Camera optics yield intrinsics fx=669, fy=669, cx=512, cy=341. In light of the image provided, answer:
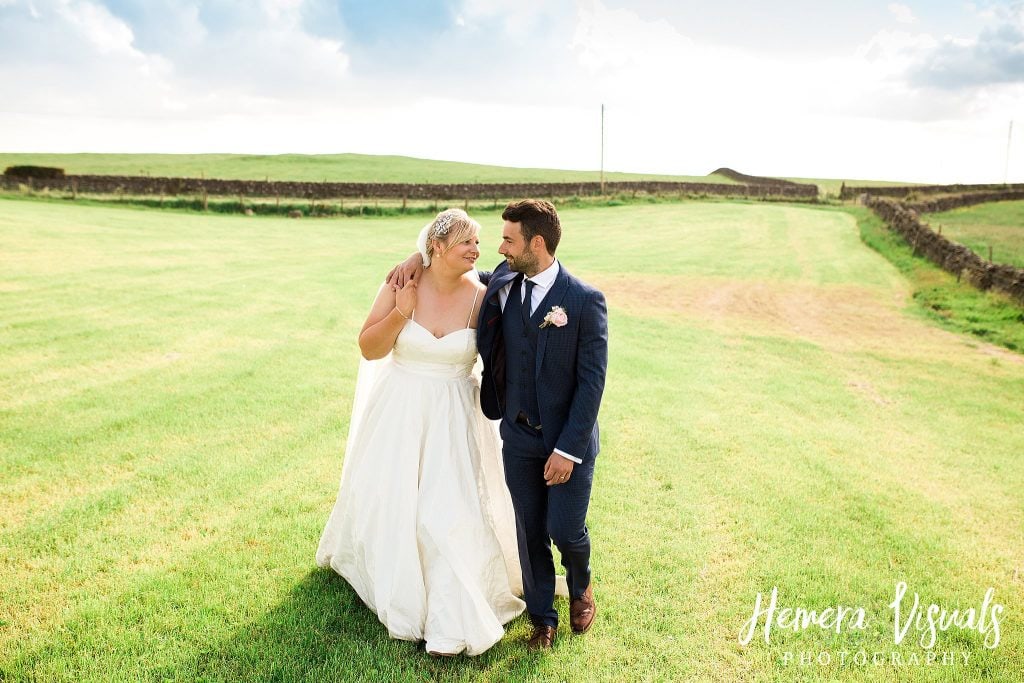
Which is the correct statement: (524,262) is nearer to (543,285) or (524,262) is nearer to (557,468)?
(543,285)

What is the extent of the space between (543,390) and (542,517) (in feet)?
2.90

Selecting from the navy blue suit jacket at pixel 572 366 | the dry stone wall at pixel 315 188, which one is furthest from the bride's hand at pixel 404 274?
the dry stone wall at pixel 315 188

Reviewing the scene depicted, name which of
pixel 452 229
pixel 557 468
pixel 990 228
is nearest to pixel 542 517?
pixel 557 468

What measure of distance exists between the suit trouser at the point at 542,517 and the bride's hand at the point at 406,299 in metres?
0.94

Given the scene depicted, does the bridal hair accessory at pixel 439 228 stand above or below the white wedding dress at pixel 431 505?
above

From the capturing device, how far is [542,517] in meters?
4.28

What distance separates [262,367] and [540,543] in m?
7.04

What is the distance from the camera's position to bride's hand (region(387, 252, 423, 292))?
4.29 metres

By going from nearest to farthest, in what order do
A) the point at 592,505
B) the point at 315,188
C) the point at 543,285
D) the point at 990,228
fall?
the point at 543,285, the point at 592,505, the point at 990,228, the point at 315,188

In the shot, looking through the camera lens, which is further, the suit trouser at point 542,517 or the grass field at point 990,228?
the grass field at point 990,228

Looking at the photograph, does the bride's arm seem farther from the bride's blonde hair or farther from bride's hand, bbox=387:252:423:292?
the bride's blonde hair

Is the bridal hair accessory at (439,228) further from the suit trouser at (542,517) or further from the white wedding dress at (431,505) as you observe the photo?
the suit trouser at (542,517)

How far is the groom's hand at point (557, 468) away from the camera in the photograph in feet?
12.9

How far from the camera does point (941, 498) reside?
6.77m
